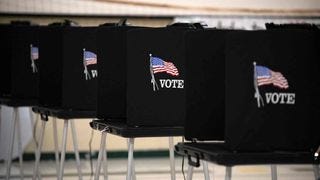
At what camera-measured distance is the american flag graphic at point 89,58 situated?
Answer: 3.80 metres

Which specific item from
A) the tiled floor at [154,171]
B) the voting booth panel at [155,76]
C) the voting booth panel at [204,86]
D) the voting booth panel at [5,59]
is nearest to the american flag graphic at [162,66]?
the voting booth panel at [155,76]

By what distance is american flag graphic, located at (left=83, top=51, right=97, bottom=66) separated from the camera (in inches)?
150

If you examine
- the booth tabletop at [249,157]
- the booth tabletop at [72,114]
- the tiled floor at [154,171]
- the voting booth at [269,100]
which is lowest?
the tiled floor at [154,171]

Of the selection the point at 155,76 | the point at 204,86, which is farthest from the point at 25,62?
the point at 204,86

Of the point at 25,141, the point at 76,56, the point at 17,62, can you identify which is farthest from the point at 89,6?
the point at 76,56

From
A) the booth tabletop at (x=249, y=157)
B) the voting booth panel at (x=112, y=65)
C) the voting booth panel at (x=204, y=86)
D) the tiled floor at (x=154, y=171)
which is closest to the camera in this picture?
the booth tabletop at (x=249, y=157)

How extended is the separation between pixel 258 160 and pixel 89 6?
4.51 meters

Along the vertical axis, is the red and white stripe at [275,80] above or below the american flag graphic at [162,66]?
below

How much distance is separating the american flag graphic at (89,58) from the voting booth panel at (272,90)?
4.85ft

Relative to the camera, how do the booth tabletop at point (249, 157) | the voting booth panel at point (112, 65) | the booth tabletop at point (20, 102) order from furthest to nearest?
the booth tabletop at point (20, 102), the voting booth panel at point (112, 65), the booth tabletop at point (249, 157)

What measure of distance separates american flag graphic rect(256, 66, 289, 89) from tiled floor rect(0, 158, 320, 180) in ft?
10.9

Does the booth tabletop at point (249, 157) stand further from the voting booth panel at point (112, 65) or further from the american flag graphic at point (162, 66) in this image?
the voting booth panel at point (112, 65)

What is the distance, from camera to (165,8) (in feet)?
22.9

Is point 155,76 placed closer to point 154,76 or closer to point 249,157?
point 154,76
